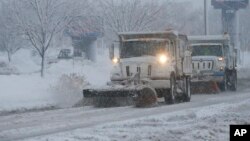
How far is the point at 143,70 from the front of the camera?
Answer: 69.7 ft

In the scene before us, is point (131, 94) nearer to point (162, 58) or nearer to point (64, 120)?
point (162, 58)

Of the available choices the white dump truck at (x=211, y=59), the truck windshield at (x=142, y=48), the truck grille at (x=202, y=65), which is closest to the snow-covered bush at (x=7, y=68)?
the white dump truck at (x=211, y=59)

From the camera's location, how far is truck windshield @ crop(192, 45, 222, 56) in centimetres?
3064

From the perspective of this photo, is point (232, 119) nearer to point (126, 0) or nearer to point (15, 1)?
point (15, 1)

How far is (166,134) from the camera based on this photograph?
41.9 ft

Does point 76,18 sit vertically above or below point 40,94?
above

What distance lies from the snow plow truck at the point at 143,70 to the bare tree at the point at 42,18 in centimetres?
1435

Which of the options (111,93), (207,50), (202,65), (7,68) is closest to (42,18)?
(207,50)

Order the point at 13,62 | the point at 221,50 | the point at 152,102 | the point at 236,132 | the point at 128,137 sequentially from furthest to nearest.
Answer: the point at 13,62
the point at 221,50
the point at 152,102
the point at 128,137
the point at 236,132

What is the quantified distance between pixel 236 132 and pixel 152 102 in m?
11.6

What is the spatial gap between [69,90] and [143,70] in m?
6.43

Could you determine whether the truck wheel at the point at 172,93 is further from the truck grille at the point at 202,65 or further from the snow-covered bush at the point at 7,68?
the snow-covered bush at the point at 7,68

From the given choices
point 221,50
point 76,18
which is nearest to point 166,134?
point 221,50

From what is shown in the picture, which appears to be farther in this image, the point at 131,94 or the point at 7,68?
the point at 7,68
